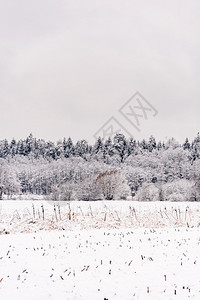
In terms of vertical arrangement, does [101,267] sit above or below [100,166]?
below

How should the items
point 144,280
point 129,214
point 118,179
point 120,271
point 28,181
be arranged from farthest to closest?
point 28,181 → point 118,179 → point 129,214 → point 120,271 → point 144,280

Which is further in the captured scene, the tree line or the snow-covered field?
the tree line

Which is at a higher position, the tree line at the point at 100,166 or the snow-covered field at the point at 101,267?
the tree line at the point at 100,166

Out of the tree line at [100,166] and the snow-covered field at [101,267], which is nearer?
the snow-covered field at [101,267]

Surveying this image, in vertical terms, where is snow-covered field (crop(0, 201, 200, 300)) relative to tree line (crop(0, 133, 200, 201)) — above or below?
below

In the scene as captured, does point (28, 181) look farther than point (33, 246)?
Yes

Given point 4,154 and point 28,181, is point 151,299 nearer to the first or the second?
point 28,181

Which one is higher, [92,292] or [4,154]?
[4,154]

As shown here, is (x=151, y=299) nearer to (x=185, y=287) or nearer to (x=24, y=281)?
(x=185, y=287)

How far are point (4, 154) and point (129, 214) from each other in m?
116

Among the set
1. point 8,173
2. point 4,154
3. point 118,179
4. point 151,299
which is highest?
point 4,154

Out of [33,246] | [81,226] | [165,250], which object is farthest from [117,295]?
[81,226]

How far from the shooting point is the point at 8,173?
79.4 meters

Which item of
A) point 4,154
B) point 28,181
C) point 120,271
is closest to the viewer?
point 120,271
